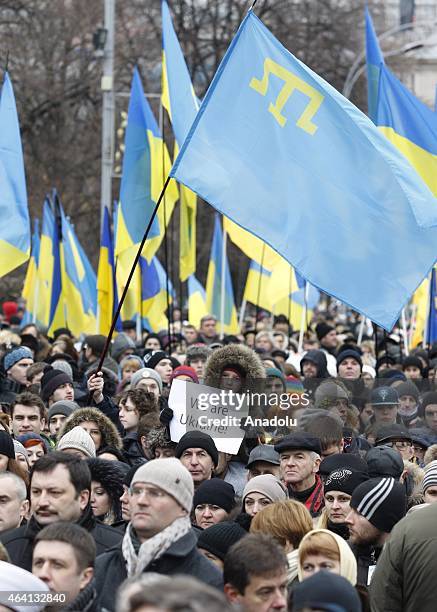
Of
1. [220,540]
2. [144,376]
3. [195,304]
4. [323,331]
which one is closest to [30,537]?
[220,540]

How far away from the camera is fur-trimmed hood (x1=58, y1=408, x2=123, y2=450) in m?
8.13

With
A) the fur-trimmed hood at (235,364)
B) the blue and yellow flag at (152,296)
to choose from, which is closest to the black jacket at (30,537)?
the fur-trimmed hood at (235,364)

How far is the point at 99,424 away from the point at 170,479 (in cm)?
297

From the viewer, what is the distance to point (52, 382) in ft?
34.0

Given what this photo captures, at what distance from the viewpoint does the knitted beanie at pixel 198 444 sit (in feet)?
24.1

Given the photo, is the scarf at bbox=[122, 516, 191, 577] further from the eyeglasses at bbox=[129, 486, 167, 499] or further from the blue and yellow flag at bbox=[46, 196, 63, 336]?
the blue and yellow flag at bbox=[46, 196, 63, 336]

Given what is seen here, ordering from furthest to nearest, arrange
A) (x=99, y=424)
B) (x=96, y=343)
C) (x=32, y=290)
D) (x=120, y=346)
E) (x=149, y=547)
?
(x=32, y=290), (x=120, y=346), (x=96, y=343), (x=99, y=424), (x=149, y=547)

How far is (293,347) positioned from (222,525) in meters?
11.6

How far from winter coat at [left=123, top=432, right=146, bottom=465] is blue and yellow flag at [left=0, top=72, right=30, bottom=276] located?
9.26ft

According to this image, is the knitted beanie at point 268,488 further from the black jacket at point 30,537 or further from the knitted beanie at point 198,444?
the black jacket at point 30,537

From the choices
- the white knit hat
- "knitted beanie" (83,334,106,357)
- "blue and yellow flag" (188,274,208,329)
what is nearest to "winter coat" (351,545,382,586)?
the white knit hat

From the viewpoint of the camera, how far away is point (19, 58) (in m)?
36.0

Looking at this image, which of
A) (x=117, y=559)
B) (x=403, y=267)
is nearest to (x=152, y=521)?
(x=117, y=559)

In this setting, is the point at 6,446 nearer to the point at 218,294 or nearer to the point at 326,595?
the point at 326,595
